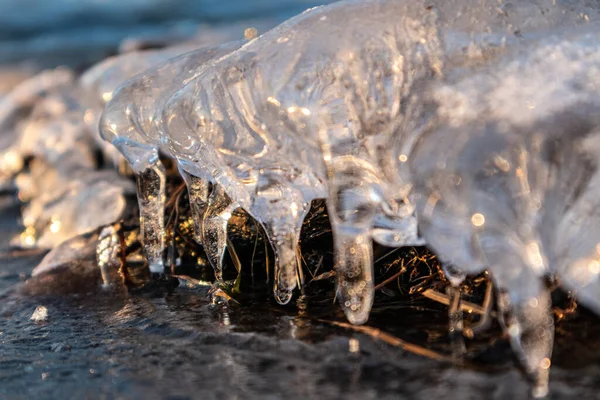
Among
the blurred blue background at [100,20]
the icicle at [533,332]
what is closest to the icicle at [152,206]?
the icicle at [533,332]

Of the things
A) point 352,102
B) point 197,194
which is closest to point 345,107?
point 352,102

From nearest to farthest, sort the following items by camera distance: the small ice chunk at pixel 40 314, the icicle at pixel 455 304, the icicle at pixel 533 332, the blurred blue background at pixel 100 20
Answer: the icicle at pixel 533 332 → the icicle at pixel 455 304 → the small ice chunk at pixel 40 314 → the blurred blue background at pixel 100 20

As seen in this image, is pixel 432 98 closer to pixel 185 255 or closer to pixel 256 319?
pixel 256 319

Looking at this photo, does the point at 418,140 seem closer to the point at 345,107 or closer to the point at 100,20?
the point at 345,107

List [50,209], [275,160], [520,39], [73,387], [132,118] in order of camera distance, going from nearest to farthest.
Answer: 1. [73,387]
2. [520,39]
3. [275,160]
4. [132,118]
5. [50,209]

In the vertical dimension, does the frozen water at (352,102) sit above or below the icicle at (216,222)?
above

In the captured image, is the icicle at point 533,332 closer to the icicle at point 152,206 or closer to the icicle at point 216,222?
the icicle at point 216,222

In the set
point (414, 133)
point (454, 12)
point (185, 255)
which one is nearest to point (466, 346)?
point (414, 133)
